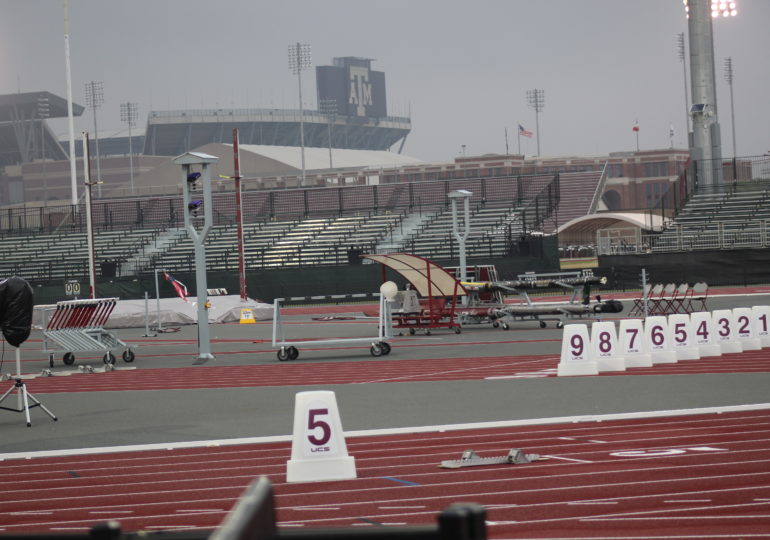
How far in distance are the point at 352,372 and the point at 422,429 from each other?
24.0 ft

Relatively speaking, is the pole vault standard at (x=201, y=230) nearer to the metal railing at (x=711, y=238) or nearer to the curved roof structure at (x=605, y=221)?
the metal railing at (x=711, y=238)

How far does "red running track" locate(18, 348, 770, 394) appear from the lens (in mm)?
16656

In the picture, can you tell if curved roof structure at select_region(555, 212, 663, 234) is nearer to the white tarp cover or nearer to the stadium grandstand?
the stadium grandstand

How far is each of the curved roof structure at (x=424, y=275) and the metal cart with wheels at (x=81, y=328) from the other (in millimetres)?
6195

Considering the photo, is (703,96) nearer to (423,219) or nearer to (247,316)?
(423,219)

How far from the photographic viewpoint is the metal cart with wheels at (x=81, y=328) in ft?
70.6

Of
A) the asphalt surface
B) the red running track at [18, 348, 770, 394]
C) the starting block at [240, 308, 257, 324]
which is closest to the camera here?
the asphalt surface

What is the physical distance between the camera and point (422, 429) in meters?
11.2

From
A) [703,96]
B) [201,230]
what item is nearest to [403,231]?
[703,96]

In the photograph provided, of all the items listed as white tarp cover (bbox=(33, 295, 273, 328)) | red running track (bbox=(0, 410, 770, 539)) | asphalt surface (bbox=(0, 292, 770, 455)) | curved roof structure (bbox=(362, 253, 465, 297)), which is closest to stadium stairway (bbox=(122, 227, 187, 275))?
white tarp cover (bbox=(33, 295, 273, 328))

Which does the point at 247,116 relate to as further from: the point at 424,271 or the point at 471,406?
the point at 471,406

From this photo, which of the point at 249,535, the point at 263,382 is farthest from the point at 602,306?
the point at 249,535

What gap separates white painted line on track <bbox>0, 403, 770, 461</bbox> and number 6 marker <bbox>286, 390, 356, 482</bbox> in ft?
7.43

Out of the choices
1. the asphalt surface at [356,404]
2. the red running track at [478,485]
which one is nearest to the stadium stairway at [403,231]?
the asphalt surface at [356,404]
